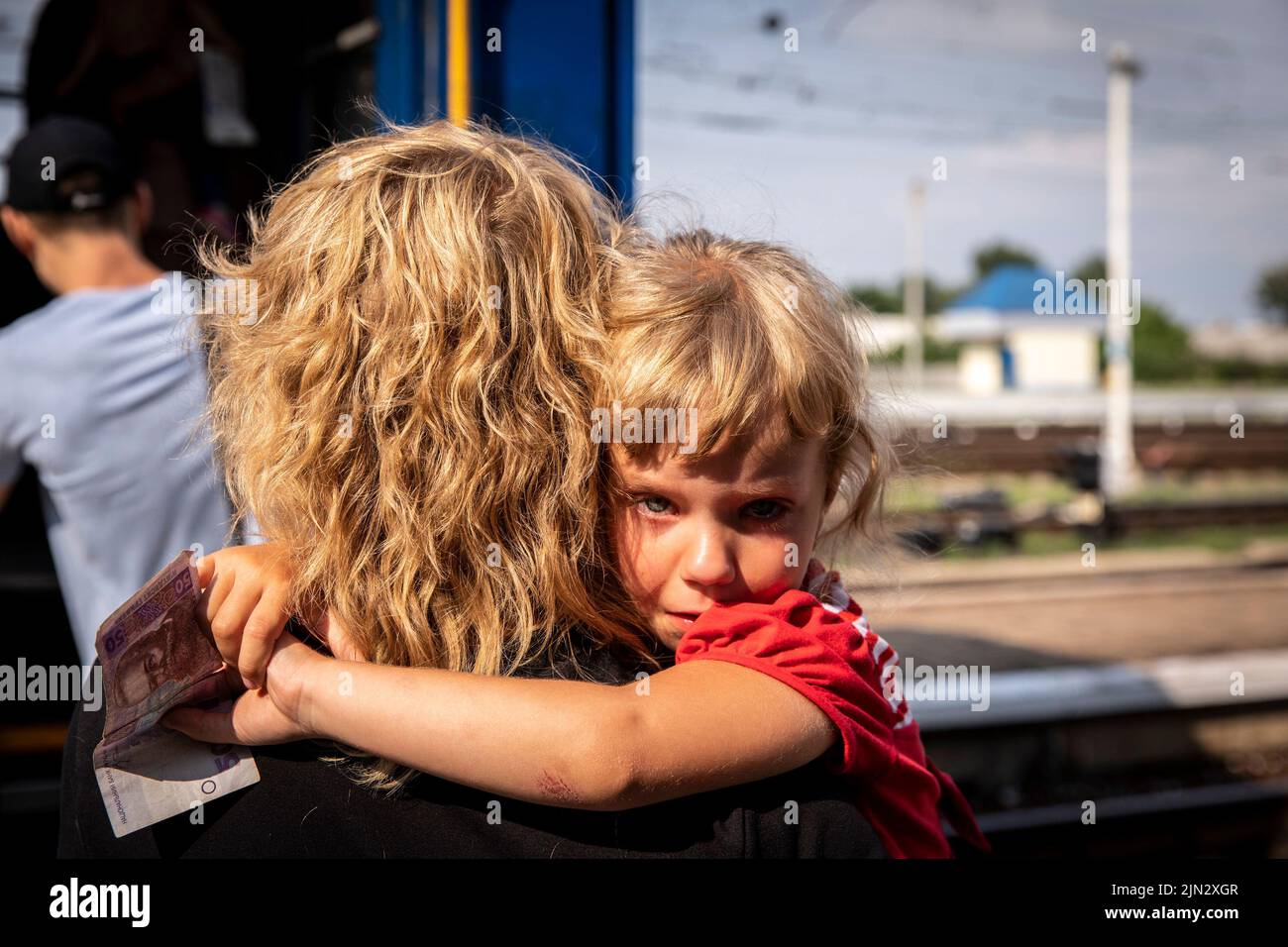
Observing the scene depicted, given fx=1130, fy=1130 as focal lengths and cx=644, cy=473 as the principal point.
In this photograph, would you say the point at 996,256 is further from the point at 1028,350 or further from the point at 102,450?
the point at 102,450

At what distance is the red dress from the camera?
1080 millimetres

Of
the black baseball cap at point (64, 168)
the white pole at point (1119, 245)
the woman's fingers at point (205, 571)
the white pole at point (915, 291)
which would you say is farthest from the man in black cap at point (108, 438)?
the white pole at point (915, 291)

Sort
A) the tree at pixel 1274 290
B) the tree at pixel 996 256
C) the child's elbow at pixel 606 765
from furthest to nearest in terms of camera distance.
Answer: the tree at pixel 996 256
the tree at pixel 1274 290
the child's elbow at pixel 606 765

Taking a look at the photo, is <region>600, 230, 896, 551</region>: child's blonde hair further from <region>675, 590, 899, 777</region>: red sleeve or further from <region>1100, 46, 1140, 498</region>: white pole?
<region>1100, 46, 1140, 498</region>: white pole

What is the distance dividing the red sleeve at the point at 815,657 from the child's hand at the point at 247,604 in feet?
1.29

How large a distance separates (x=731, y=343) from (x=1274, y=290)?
196 ft

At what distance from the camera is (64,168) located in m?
2.55

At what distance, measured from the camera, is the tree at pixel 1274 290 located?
166ft

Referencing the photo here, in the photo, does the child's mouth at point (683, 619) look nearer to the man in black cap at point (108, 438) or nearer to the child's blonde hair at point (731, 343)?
the child's blonde hair at point (731, 343)

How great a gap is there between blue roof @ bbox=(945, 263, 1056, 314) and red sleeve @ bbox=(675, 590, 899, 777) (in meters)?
38.9

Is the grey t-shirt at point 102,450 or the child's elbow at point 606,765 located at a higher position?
the grey t-shirt at point 102,450

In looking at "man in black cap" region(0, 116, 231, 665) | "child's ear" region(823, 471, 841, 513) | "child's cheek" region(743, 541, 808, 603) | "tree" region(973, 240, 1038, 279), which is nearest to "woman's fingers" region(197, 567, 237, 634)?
"child's cheek" region(743, 541, 808, 603)
